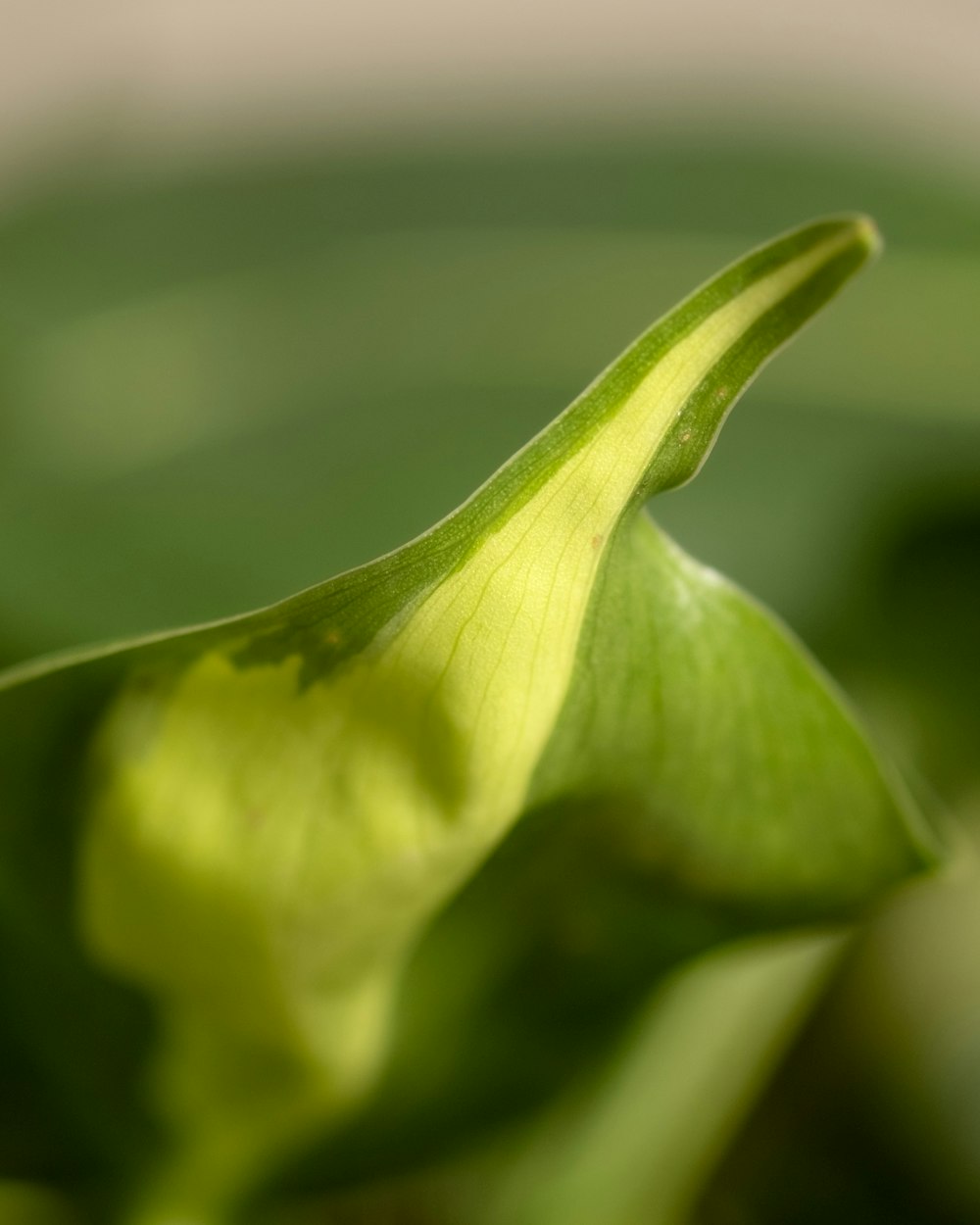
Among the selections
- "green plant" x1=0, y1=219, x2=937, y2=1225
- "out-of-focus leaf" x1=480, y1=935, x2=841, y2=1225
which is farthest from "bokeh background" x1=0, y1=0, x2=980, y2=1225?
"green plant" x1=0, y1=219, x2=937, y2=1225

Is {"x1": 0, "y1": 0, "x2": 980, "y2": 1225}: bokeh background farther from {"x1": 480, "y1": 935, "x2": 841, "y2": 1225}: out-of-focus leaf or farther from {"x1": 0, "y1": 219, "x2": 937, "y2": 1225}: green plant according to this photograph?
{"x1": 0, "y1": 219, "x2": 937, "y2": 1225}: green plant

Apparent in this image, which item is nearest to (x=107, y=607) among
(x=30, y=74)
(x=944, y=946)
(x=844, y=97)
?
(x=944, y=946)

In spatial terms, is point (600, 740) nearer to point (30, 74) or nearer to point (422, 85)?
point (422, 85)

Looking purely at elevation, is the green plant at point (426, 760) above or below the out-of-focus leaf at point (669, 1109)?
above

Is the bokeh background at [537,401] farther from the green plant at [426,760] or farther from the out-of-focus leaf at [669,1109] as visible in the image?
the green plant at [426,760]

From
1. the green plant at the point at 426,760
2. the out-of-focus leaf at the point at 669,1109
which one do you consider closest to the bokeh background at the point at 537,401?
the out-of-focus leaf at the point at 669,1109
